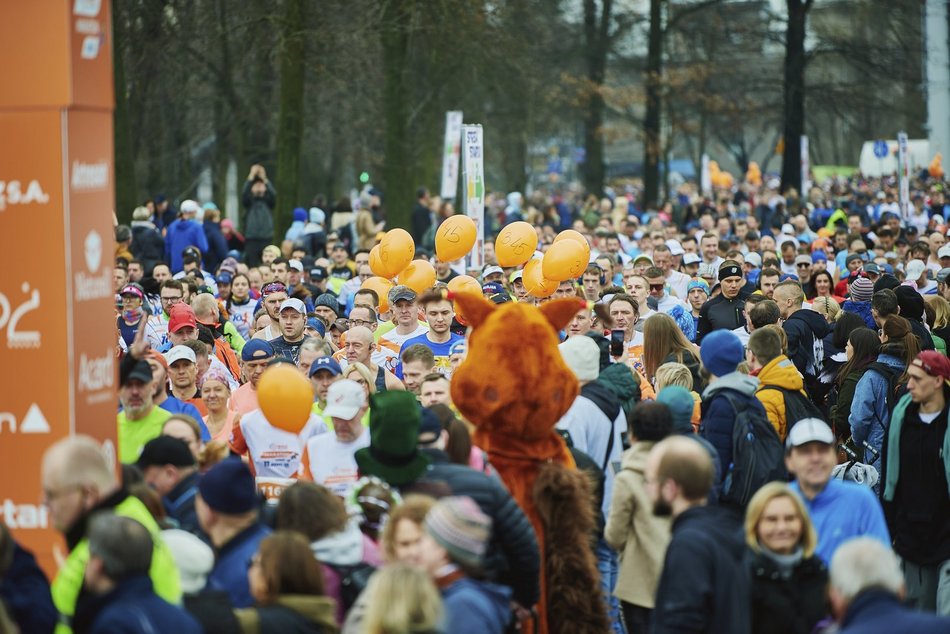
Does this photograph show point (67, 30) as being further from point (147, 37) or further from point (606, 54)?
point (606, 54)

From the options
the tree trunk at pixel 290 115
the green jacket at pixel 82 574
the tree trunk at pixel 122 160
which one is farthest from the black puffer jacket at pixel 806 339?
the tree trunk at pixel 122 160

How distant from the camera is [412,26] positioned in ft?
79.7

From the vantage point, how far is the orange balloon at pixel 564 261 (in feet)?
41.6

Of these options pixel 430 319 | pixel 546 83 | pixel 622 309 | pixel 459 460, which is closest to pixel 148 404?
pixel 459 460

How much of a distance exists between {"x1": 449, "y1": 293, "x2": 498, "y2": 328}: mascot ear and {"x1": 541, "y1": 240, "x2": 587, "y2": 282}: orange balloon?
203 inches

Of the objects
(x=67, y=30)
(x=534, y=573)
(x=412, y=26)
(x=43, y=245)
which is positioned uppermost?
(x=412, y=26)

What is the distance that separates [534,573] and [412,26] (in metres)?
18.7

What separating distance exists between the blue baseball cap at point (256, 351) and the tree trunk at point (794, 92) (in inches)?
1229

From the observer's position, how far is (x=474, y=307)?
294 inches

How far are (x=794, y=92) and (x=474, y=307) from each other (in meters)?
34.2

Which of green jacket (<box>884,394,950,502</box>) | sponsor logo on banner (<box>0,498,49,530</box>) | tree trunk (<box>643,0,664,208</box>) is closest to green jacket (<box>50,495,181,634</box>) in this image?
sponsor logo on banner (<box>0,498,49,530</box>)

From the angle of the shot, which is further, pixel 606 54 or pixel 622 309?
pixel 606 54

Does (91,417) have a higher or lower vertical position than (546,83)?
lower

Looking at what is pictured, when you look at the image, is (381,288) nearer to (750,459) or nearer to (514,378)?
(750,459)
